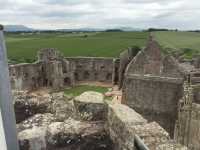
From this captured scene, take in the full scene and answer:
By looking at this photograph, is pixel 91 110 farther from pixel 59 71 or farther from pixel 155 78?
pixel 59 71

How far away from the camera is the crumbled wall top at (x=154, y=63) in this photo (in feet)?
66.6

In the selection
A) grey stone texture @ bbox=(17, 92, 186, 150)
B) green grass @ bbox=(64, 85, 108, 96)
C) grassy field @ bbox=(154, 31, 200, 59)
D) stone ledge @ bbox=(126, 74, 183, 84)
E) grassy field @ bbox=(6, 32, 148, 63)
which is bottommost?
green grass @ bbox=(64, 85, 108, 96)

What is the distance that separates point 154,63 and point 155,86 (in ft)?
5.62

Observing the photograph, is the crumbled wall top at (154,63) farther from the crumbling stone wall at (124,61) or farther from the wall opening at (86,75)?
the wall opening at (86,75)

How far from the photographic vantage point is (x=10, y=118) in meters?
3.31

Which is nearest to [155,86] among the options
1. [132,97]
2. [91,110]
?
[132,97]

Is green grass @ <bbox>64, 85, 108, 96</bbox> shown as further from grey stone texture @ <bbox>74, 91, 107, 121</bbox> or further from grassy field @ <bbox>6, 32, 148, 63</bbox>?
grey stone texture @ <bbox>74, 91, 107, 121</bbox>

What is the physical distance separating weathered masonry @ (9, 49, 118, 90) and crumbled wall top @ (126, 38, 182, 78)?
20.0m

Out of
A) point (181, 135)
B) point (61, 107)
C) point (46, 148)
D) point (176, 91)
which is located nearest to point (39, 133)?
point (46, 148)

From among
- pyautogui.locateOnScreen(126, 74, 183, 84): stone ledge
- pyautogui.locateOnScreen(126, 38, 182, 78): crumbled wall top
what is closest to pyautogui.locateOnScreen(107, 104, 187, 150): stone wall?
pyautogui.locateOnScreen(126, 74, 183, 84): stone ledge

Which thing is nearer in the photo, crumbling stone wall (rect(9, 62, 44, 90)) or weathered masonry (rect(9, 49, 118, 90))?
crumbling stone wall (rect(9, 62, 44, 90))

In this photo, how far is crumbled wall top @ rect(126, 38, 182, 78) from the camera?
20312mm

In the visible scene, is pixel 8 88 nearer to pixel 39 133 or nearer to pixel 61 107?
pixel 39 133

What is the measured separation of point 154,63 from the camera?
21.1 metres
